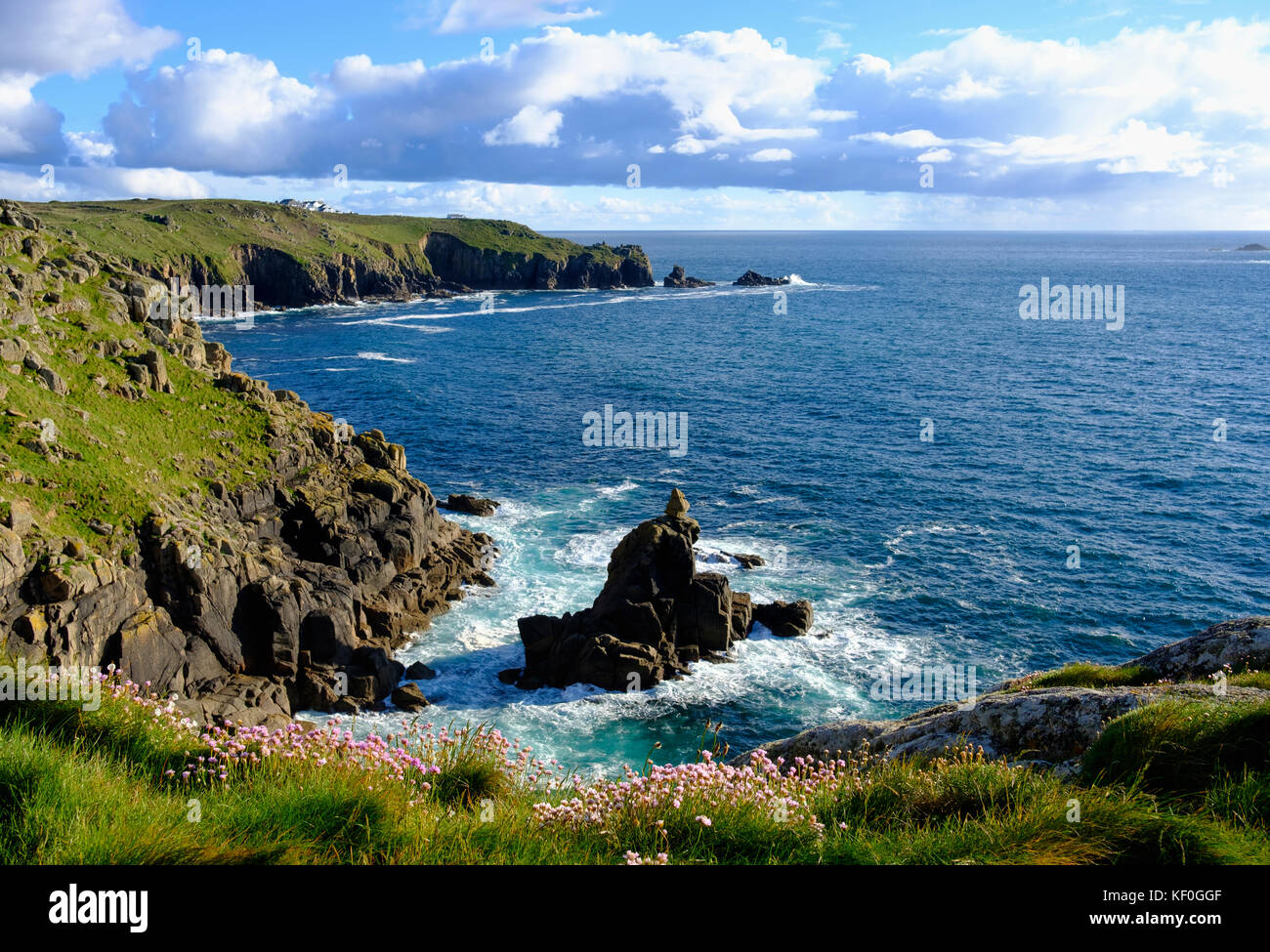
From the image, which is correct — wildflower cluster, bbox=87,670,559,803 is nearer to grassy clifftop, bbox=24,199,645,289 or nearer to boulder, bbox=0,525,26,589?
boulder, bbox=0,525,26,589

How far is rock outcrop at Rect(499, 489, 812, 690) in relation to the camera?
1460 inches

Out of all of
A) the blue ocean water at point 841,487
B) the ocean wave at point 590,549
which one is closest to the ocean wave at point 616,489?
the blue ocean water at point 841,487

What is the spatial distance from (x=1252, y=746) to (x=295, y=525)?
131ft

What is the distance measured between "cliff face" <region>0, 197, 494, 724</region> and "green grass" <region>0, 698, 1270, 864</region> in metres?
21.2

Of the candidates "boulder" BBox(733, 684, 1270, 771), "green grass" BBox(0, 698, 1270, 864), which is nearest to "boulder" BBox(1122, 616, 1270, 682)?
"boulder" BBox(733, 684, 1270, 771)

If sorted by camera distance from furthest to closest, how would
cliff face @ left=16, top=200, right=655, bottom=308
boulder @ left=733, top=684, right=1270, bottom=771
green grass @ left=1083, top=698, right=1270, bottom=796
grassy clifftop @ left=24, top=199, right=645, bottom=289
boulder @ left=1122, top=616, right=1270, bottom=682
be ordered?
cliff face @ left=16, top=200, right=655, bottom=308, grassy clifftop @ left=24, top=199, right=645, bottom=289, boulder @ left=1122, top=616, right=1270, bottom=682, boulder @ left=733, top=684, right=1270, bottom=771, green grass @ left=1083, top=698, right=1270, bottom=796

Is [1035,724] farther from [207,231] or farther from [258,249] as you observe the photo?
[207,231]

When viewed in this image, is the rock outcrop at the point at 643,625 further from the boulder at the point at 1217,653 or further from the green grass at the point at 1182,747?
the green grass at the point at 1182,747

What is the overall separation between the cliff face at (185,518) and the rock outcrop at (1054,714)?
21972mm

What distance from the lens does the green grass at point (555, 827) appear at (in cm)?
786

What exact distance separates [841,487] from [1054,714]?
47073 millimetres

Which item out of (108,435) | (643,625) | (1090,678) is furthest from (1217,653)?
(108,435)
